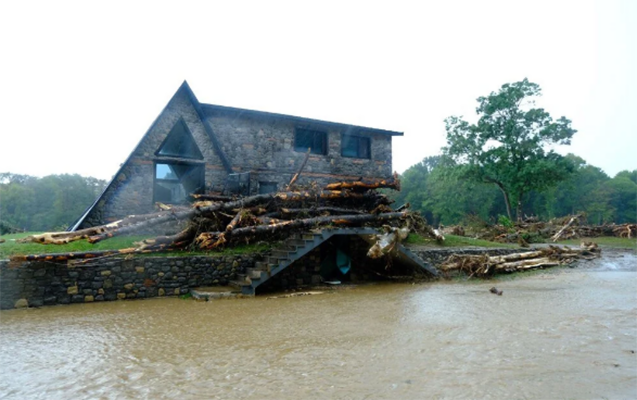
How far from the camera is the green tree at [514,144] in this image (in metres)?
30.7

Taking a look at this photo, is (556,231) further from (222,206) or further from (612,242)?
(222,206)

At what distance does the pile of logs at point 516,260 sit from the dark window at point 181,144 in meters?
11.6

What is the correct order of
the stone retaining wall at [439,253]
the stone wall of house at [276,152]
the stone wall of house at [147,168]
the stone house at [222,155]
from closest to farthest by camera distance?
the stone wall of house at [147,168] < the stone house at [222,155] < the stone retaining wall at [439,253] < the stone wall of house at [276,152]

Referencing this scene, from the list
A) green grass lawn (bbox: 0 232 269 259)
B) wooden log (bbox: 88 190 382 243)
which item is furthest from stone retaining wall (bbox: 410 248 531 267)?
green grass lawn (bbox: 0 232 269 259)

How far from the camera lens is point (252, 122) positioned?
2009 centimetres

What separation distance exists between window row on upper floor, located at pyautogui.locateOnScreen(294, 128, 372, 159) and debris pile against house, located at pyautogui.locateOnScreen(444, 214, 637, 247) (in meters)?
10.3

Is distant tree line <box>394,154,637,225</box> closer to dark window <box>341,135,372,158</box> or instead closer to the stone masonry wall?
dark window <box>341,135,372,158</box>

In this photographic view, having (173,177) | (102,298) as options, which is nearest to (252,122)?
(173,177)

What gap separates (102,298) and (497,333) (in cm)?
1011

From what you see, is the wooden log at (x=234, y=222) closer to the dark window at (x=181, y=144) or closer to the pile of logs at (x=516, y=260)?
the dark window at (x=181, y=144)

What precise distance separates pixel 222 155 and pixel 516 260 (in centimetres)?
1410

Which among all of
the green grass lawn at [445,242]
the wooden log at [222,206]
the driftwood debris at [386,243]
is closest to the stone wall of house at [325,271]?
the driftwood debris at [386,243]

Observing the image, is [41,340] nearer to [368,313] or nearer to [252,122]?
[368,313]

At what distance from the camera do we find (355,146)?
2353cm
